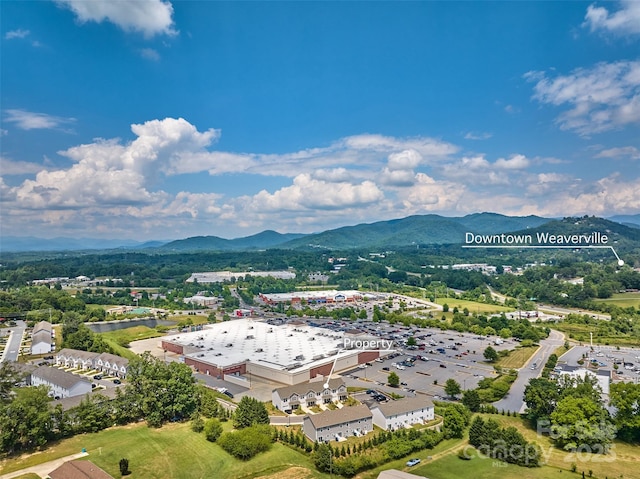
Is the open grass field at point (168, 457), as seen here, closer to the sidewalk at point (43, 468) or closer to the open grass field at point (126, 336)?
the sidewalk at point (43, 468)

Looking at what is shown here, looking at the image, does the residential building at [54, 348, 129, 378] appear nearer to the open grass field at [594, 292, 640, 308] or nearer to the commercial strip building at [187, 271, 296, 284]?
the open grass field at [594, 292, 640, 308]

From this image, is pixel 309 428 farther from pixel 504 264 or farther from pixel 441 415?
pixel 504 264

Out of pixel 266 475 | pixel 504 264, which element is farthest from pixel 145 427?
pixel 504 264

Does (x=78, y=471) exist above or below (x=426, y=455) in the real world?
above

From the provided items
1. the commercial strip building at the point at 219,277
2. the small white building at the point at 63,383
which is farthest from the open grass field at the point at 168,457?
the commercial strip building at the point at 219,277

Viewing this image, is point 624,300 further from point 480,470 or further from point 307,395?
point 480,470

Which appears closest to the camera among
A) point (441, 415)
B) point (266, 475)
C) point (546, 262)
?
point (266, 475)

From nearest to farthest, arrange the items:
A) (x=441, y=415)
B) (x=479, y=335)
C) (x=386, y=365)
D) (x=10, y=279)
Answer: (x=441, y=415) < (x=386, y=365) < (x=479, y=335) < (x=10, y=279)

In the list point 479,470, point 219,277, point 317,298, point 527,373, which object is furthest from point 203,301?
point 479,470

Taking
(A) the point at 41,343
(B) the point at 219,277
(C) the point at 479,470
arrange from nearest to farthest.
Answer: (C) the point at 479,470, (A) the point at 41,343, (B) the point at 219,277
